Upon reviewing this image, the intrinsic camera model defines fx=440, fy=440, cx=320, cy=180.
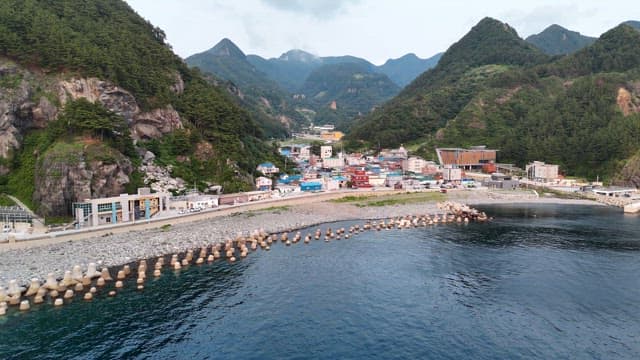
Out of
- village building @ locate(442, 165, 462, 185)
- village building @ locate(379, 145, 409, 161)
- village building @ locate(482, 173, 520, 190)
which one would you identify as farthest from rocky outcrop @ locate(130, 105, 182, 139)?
village building @ locate(482, 173, 520, 190)

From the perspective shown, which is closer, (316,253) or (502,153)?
(316,253)

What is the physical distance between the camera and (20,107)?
47875 mm

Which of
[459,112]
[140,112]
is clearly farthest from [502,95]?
[140,112]

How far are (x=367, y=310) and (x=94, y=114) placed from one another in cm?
3808

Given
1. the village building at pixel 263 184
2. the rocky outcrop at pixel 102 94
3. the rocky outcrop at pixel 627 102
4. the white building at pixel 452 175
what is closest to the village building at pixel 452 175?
the white building at pixel 452 175

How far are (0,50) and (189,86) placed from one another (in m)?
29.8

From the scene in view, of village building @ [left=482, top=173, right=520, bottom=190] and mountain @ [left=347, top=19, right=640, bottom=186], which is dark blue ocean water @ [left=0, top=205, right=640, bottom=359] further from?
mountain @ [left=347, top=19, right=640, bottom=186]

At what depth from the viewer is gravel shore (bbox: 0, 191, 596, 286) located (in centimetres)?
3148

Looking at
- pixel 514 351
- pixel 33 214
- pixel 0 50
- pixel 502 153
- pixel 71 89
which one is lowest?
pixel 514 351

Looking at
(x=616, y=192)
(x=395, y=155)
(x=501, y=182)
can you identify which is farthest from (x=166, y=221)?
(x=395, y=155)

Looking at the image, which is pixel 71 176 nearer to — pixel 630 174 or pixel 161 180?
pixel 161 180

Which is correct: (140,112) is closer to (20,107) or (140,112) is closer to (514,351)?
(20,107)

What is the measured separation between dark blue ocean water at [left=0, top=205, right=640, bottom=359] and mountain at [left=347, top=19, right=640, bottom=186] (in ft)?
184

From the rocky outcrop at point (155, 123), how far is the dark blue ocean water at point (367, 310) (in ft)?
102
